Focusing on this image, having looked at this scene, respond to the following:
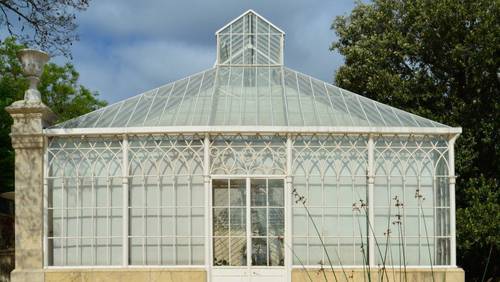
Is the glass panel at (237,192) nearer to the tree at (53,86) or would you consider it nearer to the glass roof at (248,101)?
the glass roof at (248,101)

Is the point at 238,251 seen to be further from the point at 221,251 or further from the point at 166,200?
the point at 166,200

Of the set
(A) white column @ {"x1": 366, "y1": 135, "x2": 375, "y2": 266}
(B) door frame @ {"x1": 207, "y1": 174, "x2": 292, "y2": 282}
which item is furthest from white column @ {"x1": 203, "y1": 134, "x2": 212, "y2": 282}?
(A) white column @ {"x1": 366, "y1": 135, "x2": 375, "y2": 266}

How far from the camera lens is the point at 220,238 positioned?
10.9 metres

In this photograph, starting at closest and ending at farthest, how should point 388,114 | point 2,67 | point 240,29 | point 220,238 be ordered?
1. point 220,238
2. point 388,114
3. point 240,29
4. point 2,67

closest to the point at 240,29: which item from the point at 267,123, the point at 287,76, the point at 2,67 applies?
the point at 287,76

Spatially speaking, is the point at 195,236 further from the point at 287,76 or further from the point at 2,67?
the point at 2,67

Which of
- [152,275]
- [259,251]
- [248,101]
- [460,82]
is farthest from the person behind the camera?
[460,82]

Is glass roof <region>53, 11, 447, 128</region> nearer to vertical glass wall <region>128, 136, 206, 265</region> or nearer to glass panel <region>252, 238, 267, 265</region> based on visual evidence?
vertical glass wall <region>128, 136, 206, 265</region>

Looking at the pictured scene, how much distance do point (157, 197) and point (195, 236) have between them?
3.08 feet

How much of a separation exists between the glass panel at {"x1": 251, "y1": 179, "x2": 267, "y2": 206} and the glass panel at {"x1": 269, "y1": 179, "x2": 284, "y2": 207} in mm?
103

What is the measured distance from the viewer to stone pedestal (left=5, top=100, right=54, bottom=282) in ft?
35.6

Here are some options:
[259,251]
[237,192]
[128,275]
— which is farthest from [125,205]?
[259,251]

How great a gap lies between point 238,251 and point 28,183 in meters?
A: 3.78

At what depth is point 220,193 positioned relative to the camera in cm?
1096
